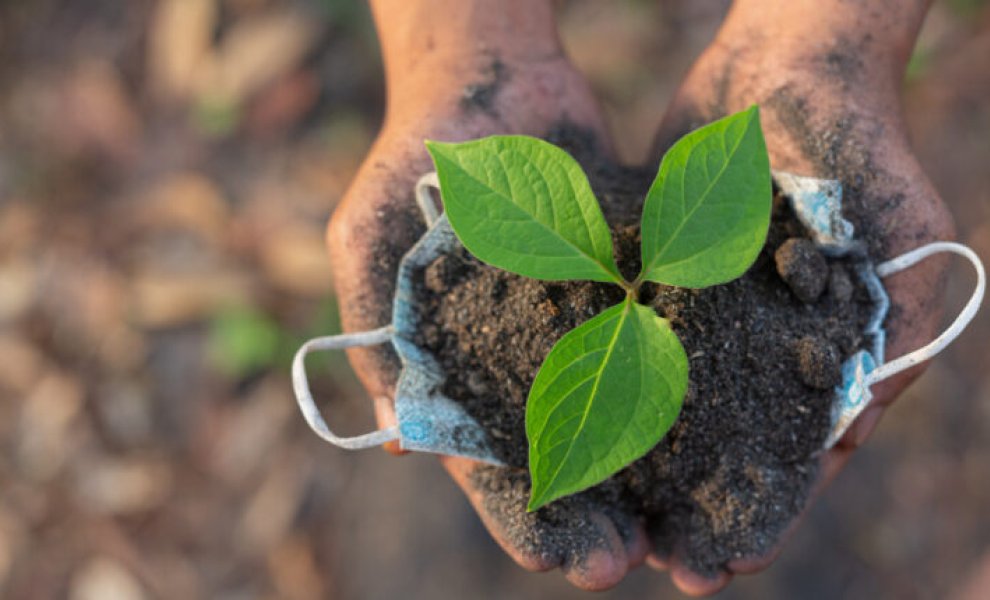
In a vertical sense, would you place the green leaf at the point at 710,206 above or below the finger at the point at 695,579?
above

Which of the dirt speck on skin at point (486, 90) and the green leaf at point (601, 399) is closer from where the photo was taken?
the green leaf at point (601, 399)

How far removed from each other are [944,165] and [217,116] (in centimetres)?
250

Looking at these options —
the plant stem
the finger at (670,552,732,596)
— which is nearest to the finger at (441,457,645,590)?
the finger at (670,552,732,596)

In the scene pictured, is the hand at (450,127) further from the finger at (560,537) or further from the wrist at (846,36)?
the wrist at (846,36)

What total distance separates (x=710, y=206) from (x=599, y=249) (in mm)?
168

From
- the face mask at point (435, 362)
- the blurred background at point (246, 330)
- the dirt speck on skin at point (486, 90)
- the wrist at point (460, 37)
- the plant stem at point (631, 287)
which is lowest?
the blurred background at point (246, 330)

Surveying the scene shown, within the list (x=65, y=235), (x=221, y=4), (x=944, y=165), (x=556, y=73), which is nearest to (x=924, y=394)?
(x=944, y=165)

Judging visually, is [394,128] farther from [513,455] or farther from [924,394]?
[924,394]

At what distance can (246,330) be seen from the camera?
2.66 meters

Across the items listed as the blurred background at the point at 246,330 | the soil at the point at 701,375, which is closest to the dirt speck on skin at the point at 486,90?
the soil at the point at 701,375

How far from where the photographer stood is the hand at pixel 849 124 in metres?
1.45

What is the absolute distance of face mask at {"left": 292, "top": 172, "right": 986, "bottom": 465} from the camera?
1.33m

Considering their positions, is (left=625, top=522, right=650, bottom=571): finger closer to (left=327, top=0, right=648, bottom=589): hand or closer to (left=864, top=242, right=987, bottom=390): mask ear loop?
(left=327, top=0, right=648, bottom=589): hand

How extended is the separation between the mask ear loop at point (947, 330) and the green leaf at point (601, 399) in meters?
0.44
